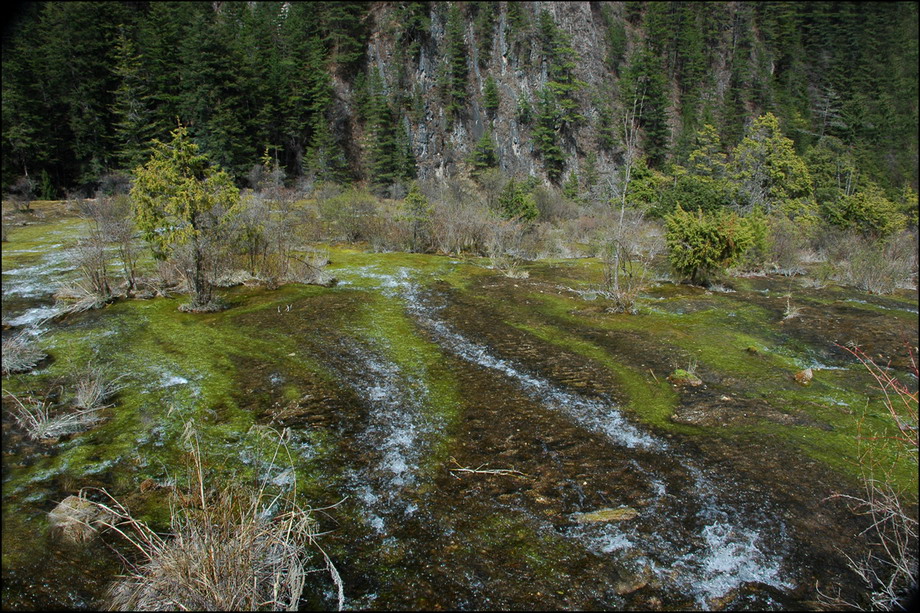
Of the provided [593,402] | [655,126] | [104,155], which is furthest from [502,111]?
[593,402]

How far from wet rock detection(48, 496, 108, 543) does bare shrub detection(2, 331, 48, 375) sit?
4.33m

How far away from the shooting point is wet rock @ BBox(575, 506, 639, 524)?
4352 mm

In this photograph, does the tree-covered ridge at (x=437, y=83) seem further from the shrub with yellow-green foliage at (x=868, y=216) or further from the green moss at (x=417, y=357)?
the green moss at (x=417, y=357)

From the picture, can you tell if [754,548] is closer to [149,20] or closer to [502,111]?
[502,111]

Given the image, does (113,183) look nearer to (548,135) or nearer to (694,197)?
(548,135)

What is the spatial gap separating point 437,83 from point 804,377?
172 feet

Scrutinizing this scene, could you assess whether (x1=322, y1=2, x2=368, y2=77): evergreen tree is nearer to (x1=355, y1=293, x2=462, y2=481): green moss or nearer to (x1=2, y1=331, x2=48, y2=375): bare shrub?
(x1=355, y1=293, x2=462, y2=481): green moss

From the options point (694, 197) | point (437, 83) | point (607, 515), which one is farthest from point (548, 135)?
point (607, 515)

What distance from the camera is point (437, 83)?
2064 inches

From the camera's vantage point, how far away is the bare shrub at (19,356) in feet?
22.7

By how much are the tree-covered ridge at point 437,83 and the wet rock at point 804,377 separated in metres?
36.6

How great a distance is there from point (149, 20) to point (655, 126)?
51.5 metres

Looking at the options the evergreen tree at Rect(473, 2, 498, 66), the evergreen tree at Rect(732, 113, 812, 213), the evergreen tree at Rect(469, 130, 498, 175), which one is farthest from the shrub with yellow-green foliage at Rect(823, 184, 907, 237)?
the evergreen tree at Rect(473, 2, 498, 66)

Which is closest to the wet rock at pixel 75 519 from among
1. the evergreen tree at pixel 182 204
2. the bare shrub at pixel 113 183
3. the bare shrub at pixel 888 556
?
the bare shrub at pixel 888 556
